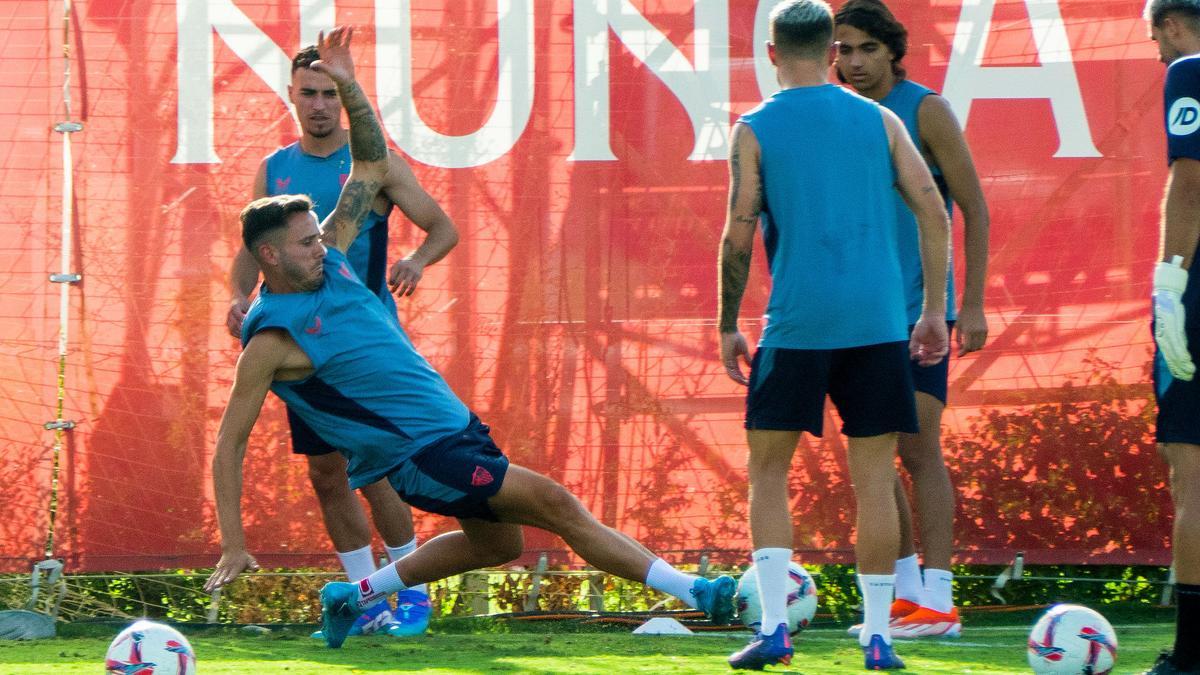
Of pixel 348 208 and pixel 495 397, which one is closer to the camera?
pixel 348 208

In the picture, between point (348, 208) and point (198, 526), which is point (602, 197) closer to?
point (348, 208)

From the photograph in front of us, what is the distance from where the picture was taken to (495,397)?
19.6 feet

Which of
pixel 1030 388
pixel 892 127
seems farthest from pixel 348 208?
pixel 1030 388

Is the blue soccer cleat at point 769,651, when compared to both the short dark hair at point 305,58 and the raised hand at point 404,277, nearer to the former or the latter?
the raised hand at point 404,277

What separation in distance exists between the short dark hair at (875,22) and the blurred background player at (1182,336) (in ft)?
3.72

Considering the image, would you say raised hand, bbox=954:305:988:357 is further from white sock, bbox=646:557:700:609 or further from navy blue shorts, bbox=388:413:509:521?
navy blue shorts, bbox=388:413:509:521

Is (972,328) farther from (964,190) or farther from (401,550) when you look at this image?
(401,550)

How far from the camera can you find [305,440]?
518 centimetres

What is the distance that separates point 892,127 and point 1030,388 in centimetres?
218

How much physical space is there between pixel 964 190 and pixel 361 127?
6.13 feet

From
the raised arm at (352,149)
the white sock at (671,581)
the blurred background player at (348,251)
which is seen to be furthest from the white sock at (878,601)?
the raised arm at (352,149)

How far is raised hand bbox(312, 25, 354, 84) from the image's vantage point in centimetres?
470

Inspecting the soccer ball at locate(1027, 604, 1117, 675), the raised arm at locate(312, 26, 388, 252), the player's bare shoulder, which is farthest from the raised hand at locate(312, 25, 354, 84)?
the soccer ball at locate(1027, 604, 1117, 675)

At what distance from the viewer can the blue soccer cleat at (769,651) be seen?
398cm
